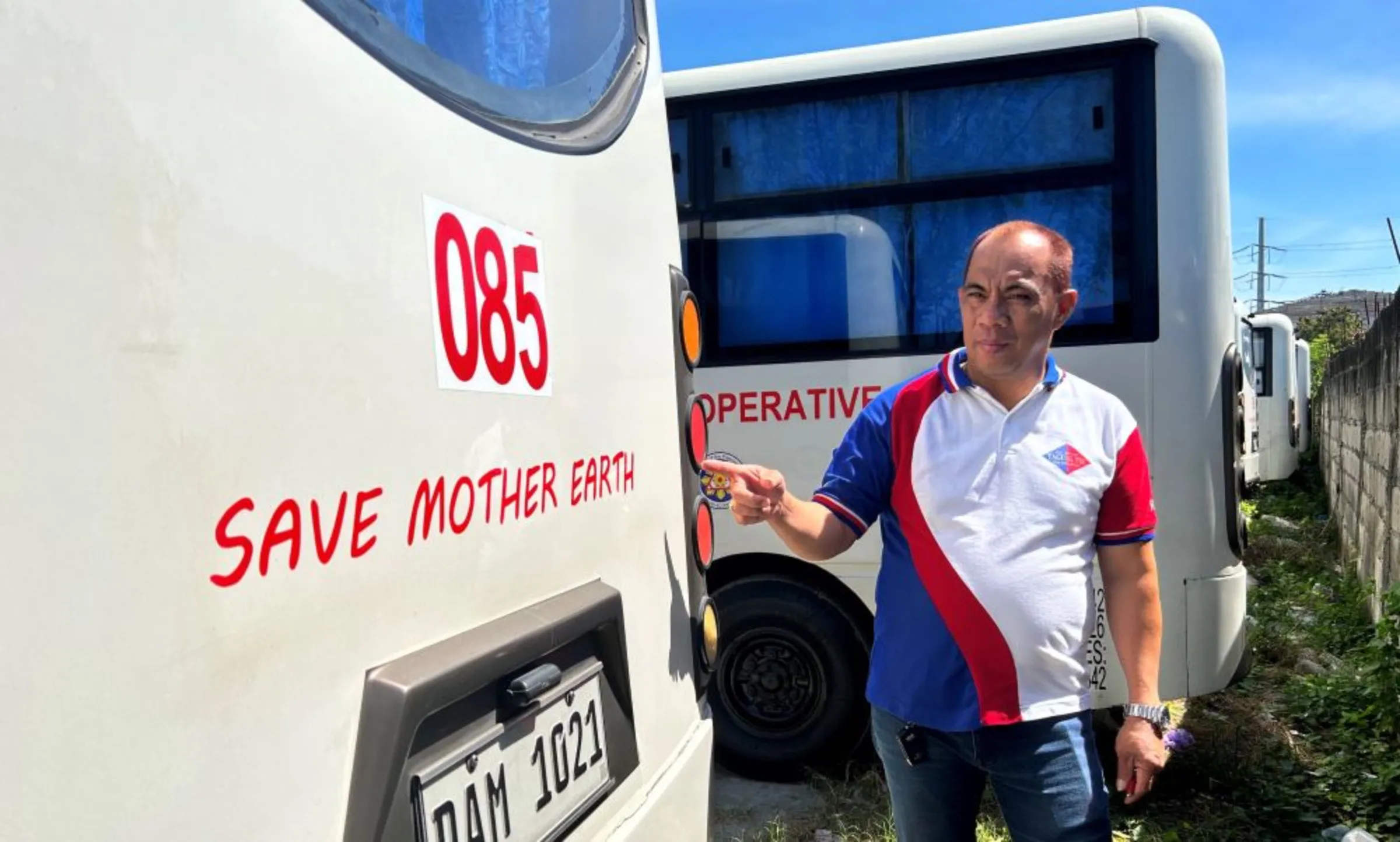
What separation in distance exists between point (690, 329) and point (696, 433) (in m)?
0.22

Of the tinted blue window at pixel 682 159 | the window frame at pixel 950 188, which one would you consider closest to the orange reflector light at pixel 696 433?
the window frame at pixel 950 188

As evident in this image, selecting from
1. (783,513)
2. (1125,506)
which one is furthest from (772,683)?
(1125,506)

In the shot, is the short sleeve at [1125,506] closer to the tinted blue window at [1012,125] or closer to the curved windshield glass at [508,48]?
the curved windshield glass at [508,48]

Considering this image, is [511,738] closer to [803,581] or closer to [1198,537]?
[803,581]

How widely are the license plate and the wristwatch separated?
3.30 ft

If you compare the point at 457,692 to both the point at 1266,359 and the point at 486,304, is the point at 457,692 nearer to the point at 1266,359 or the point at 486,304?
the point at 486,304

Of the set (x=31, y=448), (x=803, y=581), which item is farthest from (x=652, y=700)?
(x=803, y=581)

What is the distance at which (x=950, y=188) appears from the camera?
351 centimetres

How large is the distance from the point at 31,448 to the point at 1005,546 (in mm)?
1492

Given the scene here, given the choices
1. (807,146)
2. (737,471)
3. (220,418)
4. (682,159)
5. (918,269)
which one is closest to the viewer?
(220,418)

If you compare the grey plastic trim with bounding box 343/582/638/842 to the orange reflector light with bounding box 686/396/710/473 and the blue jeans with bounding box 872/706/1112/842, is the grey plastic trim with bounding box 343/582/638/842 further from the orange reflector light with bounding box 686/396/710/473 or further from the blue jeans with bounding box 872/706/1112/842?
the blue jeans with bounding box 872/706/1112/842

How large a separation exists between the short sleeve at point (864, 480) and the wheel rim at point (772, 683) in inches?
74.4

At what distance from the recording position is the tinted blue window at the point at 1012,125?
3371 millimetres

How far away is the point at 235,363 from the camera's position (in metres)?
0.86
